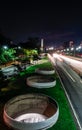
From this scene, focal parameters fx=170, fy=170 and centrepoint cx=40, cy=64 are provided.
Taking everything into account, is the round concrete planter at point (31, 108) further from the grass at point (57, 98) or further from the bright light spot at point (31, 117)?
the grass at point (57, 98)

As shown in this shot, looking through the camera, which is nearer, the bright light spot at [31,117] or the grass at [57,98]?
the grass at [57,98]

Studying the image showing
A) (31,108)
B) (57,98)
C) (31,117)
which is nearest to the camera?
(31,117)

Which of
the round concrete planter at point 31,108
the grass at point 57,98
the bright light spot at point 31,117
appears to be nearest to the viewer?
the grass at point 57,98

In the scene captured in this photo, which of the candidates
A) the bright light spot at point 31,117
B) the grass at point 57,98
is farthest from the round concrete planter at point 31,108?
the grass at point 57,98

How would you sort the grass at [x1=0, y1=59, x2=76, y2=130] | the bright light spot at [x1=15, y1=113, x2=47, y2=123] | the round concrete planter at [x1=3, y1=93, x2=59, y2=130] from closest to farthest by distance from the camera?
the grass at [x1=0, y1=59, x2=76, y2=130] < the bright light spot at [x1=15, y1=113, x2=47, y2=123] < the round concrete planter at [x1=3, y1=93, x2=59, y2=130]

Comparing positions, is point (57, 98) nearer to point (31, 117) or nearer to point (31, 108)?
point (31, 108)

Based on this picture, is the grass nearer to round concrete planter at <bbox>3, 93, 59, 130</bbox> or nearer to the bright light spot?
round concrete planter at <bbox>3, 93, 59, 130</bbox>

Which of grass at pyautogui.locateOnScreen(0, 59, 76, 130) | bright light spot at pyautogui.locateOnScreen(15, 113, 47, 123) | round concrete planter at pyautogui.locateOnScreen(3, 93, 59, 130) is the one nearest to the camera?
grass at pyautogui.locateOnScreen(0, 59, 76, 130)

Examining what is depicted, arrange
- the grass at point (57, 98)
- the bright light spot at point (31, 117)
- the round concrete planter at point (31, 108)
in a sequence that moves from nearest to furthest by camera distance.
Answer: the grass at point (57, 98)
the bright light spot at point (31, 117)
the round concrete planter at point (31, 108)

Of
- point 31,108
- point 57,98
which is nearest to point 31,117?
point 31,108

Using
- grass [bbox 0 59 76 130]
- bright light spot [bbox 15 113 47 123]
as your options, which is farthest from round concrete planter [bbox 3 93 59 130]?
grass [bbox 0 59 76 130]

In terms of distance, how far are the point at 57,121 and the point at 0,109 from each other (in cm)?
562

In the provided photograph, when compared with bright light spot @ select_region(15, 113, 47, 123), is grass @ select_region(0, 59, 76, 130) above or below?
above

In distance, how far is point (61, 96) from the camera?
19953 millimetres
